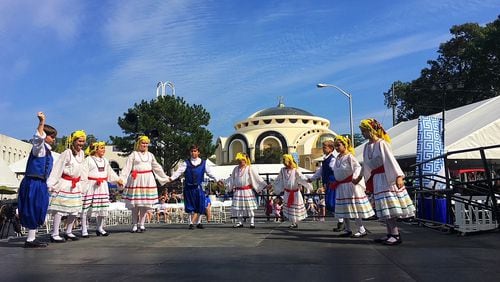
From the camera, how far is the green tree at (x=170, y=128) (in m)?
32.9

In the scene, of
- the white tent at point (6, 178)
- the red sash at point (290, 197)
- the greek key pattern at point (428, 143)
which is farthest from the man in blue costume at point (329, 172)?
the white tent at point (6, 178)

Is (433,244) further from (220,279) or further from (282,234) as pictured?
(220,279)

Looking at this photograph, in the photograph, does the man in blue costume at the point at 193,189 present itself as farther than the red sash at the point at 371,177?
Yes

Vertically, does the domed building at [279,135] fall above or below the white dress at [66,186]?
above

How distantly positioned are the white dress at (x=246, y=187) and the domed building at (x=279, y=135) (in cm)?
7331

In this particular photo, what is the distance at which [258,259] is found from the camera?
529 centimetres

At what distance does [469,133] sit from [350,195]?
1001 centimetres

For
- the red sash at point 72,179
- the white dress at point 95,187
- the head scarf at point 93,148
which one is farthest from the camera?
the head scarf at point 93,148

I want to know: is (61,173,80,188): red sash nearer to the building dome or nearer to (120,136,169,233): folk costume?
(120,136,169,233): folk costume

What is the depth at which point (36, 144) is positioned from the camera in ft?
21.7

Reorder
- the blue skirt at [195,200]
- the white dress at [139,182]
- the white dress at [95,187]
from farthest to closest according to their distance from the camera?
the blue skirt at [195,200], the white dress at [139,182], the white dress at [95,187]

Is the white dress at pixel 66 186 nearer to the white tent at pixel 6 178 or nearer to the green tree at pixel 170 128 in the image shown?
the white tent at pixel 6 178

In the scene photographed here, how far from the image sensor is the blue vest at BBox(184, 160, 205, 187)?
32.6 ft

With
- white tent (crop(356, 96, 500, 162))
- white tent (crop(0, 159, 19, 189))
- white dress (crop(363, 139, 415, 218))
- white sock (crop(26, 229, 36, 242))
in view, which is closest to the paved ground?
white sock (crop(26, 229, 36, 242))
